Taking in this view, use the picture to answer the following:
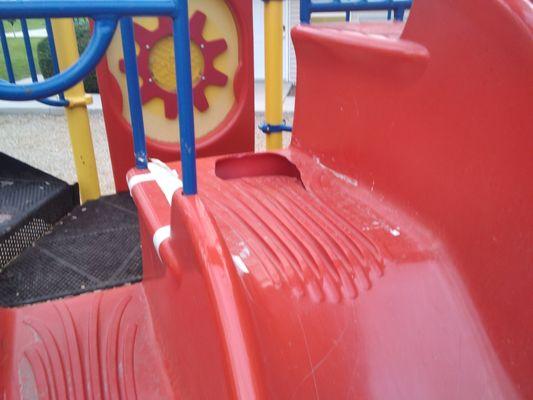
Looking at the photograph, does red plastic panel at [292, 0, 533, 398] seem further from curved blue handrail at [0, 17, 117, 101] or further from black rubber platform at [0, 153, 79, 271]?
black rubber platform at [0, 153, 79, 271]

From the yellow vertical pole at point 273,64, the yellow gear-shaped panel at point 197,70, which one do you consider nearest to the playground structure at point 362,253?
the yellow vertical pole at point 273,64

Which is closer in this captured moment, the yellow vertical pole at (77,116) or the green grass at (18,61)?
the yellow vertical pole at (77,116)

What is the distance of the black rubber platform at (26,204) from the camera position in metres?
1.83

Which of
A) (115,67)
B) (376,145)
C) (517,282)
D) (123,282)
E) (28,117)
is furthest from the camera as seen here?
(28,117)

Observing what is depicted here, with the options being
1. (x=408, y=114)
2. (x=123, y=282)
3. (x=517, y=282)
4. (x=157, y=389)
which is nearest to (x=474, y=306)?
(x=517, y=282)

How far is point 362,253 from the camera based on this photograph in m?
0.97

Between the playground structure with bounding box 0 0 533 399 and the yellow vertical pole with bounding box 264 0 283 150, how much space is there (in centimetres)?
98

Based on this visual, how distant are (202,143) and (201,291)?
1.71 m

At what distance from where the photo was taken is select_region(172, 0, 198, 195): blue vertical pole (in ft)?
2.77

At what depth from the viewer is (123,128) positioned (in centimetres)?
232

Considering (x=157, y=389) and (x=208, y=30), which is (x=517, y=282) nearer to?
(x=157, y=389)

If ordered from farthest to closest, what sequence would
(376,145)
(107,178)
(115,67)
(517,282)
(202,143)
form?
(107,178), (202,143), (115,67), (376,145), (517,282)

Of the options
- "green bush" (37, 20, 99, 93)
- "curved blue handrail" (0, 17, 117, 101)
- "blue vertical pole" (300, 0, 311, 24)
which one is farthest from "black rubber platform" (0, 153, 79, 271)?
"green bush" (37, 20, 99, 93)

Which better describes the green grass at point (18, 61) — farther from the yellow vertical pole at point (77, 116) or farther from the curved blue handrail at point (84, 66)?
the curved blue handrail at point (84, 66)
